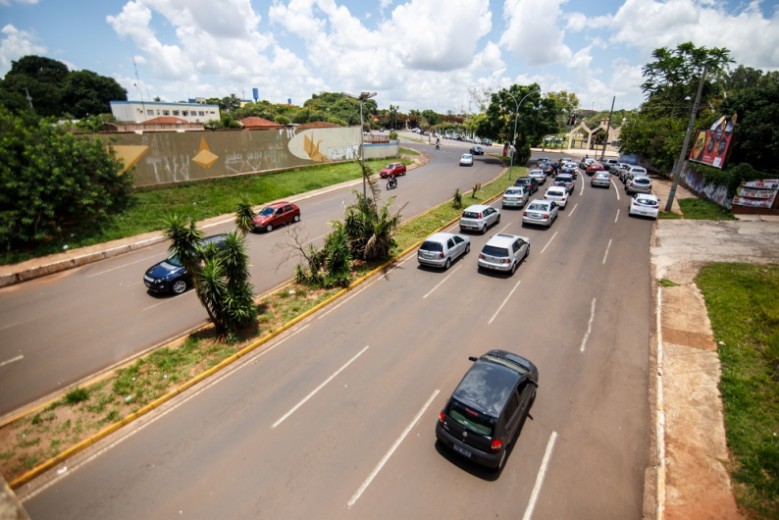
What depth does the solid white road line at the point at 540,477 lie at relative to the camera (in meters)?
7.05

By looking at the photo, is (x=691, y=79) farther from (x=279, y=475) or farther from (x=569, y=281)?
(x=279, y=475)

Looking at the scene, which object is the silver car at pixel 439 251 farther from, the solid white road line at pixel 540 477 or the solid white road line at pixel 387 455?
the solid white road line at pixel 540 477

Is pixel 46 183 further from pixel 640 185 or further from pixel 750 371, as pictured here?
pixel 640 185

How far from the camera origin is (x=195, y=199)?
29.7 metres

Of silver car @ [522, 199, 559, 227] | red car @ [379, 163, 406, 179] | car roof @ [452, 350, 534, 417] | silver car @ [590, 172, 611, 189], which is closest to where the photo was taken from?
car roof @ [452, 350, 534, 417]

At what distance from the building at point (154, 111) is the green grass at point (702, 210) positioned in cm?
8213

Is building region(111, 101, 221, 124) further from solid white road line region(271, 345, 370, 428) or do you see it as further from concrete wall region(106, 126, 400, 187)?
solid white road line region(271, 345, 370, 428)

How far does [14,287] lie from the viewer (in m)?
17.6

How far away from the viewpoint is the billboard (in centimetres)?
3105

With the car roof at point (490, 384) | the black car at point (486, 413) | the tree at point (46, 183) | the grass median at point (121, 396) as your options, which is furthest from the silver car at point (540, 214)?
the tree at point (46, 183)

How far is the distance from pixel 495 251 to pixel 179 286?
14.5 meters

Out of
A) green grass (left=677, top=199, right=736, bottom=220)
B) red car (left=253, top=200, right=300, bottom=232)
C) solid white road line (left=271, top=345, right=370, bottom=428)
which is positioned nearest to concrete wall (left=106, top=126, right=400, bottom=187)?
red car (left=253, top=200, right=300, bottom=232)

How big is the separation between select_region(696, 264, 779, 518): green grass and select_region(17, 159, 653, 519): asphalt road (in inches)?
71.7

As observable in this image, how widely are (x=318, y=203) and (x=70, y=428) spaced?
25.4 metres
